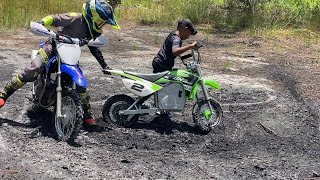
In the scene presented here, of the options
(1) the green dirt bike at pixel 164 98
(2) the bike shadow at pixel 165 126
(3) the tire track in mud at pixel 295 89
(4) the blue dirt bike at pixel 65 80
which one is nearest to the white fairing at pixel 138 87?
(1) the green dirt bike at pixel 164 98

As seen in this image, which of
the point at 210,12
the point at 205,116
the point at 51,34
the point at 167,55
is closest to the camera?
the point at 51,34

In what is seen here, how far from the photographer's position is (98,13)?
245 inches

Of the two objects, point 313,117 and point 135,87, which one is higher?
point 135,87

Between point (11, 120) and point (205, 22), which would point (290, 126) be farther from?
point (205, 22)

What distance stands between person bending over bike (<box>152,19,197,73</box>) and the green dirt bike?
0.21 m

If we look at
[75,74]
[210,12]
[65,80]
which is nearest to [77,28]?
[65,80]

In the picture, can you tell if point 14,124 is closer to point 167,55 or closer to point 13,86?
point 13,86

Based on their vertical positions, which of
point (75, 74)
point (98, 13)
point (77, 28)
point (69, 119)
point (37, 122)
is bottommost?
point (37, 122)

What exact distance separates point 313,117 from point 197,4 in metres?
10.5

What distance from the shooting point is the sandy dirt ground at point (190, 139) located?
5.13 m

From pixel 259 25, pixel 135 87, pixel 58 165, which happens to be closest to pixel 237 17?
pixel 259 25

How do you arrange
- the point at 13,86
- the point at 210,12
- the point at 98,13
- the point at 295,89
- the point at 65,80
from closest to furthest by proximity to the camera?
1. the point at 65,80
2. the point at 98,13
3. the point at 13,86
4. the point at 295,89
5. the point at 210,12

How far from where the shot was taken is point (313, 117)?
749cm

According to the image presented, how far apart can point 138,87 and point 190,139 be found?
3.03 feet
